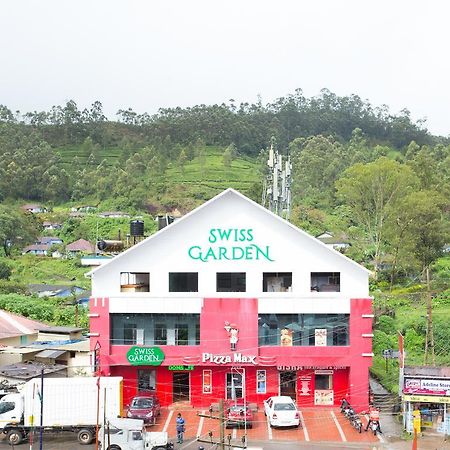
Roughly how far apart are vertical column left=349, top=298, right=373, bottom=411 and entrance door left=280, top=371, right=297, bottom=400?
2.45 metres

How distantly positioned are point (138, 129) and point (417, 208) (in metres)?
86.7

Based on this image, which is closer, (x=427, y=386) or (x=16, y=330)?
(x=427, y=386)

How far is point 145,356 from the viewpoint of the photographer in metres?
30.9

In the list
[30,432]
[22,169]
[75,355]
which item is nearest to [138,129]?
[22,169]

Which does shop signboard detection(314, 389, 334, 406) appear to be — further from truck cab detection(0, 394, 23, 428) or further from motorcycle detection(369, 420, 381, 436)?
truck cab detection(0, 394, 23, 428)

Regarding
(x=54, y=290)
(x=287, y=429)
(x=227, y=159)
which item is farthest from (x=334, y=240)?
(x=287, y=429)

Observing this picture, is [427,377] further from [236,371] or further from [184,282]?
[184,282]

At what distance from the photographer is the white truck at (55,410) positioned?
2583 centimetres

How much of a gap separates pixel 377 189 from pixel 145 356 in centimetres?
3519

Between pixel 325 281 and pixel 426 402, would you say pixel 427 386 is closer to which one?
pixel 426 402

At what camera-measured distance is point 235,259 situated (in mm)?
31453

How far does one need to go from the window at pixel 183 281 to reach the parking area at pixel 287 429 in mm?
5171

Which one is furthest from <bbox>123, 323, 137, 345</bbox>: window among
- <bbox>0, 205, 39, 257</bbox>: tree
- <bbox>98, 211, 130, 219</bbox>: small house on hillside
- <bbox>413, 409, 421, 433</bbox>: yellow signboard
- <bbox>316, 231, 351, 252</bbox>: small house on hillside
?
<bbox>98, 211, 130, 219</bbox>: small house on hillside

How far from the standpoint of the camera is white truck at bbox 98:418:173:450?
949 inches
